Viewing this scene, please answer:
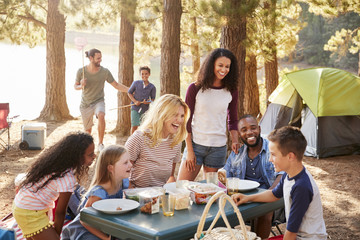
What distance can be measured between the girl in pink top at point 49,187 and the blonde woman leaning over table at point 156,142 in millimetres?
455

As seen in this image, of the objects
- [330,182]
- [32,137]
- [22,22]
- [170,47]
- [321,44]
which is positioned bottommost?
[330,182]

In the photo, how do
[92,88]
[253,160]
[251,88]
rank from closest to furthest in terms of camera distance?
[253,160], [92,88], [251,88]

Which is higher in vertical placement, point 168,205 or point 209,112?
point 209,112

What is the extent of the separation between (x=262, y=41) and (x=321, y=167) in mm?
2416

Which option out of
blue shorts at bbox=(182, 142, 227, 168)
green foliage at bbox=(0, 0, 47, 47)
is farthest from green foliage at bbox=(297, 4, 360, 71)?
blue shorts at bbox=(182, 142, 227, 168)

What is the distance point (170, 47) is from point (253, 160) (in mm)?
4478

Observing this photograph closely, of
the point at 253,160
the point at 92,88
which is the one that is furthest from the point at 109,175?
the point at 92,88

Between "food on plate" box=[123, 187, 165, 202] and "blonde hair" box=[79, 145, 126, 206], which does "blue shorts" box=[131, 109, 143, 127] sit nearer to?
"blonde hair" box=[79, 145, 126, 206]

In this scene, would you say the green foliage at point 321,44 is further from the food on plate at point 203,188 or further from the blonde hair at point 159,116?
the food on plate at point 203,188

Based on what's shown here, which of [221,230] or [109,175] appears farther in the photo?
[109,175]

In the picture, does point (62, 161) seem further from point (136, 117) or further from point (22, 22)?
point (22, 22)

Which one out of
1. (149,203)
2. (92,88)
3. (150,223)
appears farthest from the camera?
(92,88)

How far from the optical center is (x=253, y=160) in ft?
10.9

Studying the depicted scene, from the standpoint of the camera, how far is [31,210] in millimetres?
2676
